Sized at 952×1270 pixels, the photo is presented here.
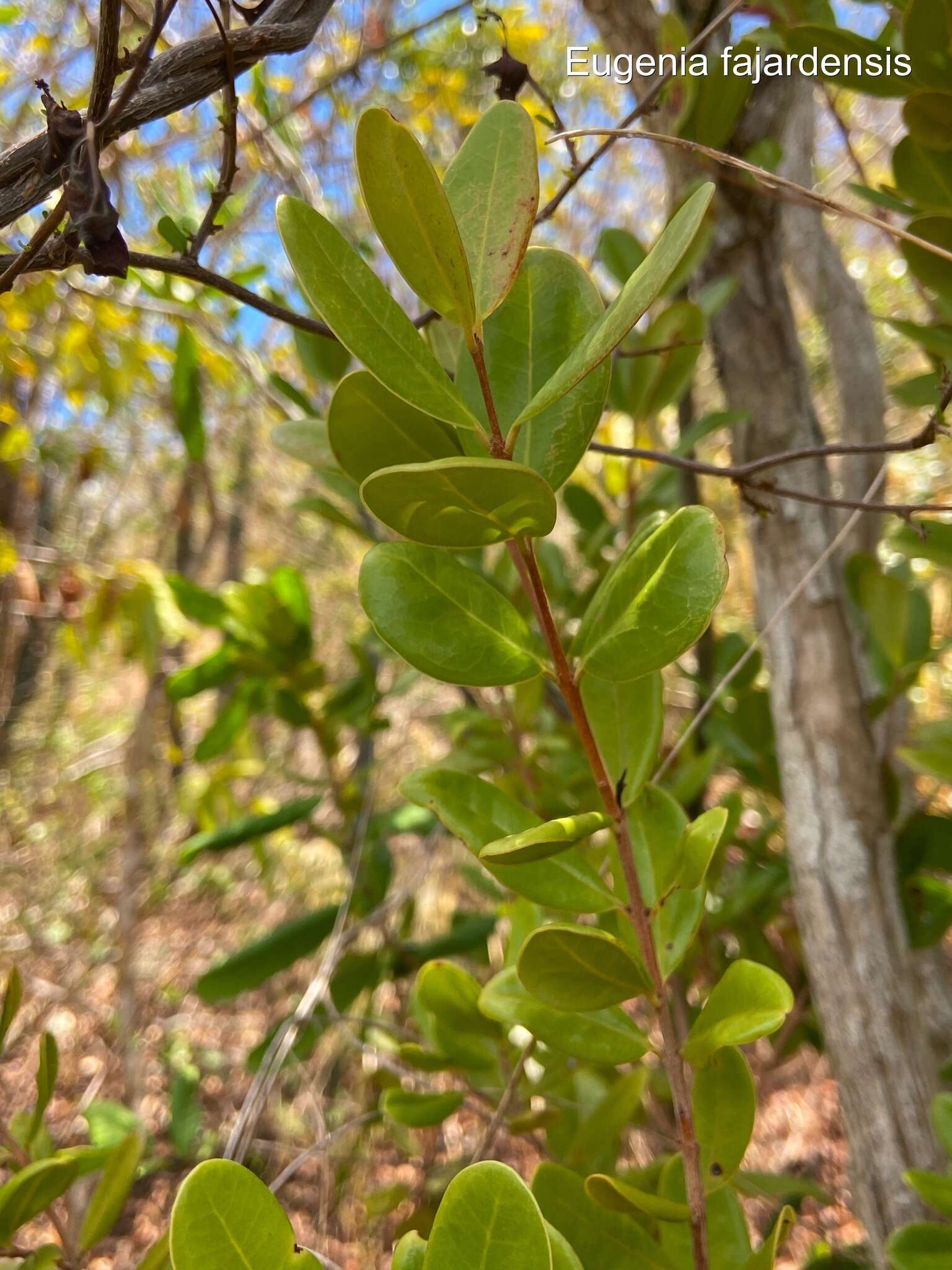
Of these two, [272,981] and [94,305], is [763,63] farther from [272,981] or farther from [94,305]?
[272,981]

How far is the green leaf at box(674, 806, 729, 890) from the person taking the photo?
0.33m

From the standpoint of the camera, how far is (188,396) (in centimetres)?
84

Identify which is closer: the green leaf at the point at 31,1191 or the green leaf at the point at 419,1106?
the green leaf at the point at 31,1191

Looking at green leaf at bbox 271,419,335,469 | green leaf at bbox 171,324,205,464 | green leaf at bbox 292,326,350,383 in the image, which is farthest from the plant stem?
A: green leaf at bbox 171,324,205,464

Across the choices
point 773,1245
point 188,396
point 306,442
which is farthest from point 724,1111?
point 188,396

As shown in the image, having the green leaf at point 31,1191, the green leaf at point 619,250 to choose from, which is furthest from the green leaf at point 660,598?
the green leaf at point 619,250

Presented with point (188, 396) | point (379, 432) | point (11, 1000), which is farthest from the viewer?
point (188, 396)

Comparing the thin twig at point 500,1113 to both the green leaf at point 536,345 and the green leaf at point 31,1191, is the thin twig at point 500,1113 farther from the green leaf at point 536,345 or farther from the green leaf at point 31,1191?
the green leaf at point 536,345

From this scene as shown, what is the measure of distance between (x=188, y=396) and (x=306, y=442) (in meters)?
0.36

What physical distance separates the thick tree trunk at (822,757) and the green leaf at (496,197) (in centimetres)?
41

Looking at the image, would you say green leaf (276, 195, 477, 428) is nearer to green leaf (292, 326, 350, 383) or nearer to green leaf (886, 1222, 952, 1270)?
green leaf (292, 326, 350, 383)

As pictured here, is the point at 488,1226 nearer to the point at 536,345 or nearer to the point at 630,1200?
the point at 630,1200

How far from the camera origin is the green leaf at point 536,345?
35 cm

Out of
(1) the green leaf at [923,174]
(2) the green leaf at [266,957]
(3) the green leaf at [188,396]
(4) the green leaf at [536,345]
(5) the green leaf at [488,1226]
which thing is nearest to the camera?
(5) the green leaf at [488,1226]
